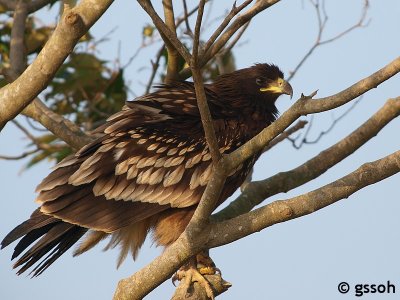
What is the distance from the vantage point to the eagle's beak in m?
6.73

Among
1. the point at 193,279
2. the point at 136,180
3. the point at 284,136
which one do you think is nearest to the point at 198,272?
the point at 193,279

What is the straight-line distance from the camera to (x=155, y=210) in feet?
20.4

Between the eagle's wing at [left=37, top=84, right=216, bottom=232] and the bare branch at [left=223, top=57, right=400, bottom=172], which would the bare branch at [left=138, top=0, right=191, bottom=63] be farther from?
the eagle's wing at [left=37, top=84, right=216, bottom=232]

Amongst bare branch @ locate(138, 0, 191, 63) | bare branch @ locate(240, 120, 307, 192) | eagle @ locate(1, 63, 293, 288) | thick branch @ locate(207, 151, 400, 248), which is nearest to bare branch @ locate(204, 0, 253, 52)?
bare branch @ locate(138, 0, 191, 63)

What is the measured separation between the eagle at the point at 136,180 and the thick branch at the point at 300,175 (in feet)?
0.48

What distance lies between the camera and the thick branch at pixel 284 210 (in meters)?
4.75

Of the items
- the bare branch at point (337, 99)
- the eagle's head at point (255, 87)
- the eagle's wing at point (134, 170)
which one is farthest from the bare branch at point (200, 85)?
the eagle's head at point (255, 87)

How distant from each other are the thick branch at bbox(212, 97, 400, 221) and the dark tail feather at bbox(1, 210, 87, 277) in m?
1.12

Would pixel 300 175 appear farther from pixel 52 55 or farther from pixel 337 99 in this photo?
pixel 52 55

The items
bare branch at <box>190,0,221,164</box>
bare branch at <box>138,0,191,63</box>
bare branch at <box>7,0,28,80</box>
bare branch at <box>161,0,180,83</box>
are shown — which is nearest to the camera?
bare branch at <box>190,0,221,164</box>

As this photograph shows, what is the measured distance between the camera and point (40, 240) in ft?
20.0

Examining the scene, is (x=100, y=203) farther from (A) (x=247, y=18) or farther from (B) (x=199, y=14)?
(B) (x=199, y=14)

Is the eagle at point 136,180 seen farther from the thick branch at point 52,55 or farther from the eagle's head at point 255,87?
the thick branch at point 52,55

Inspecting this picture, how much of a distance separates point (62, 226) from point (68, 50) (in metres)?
1.99
